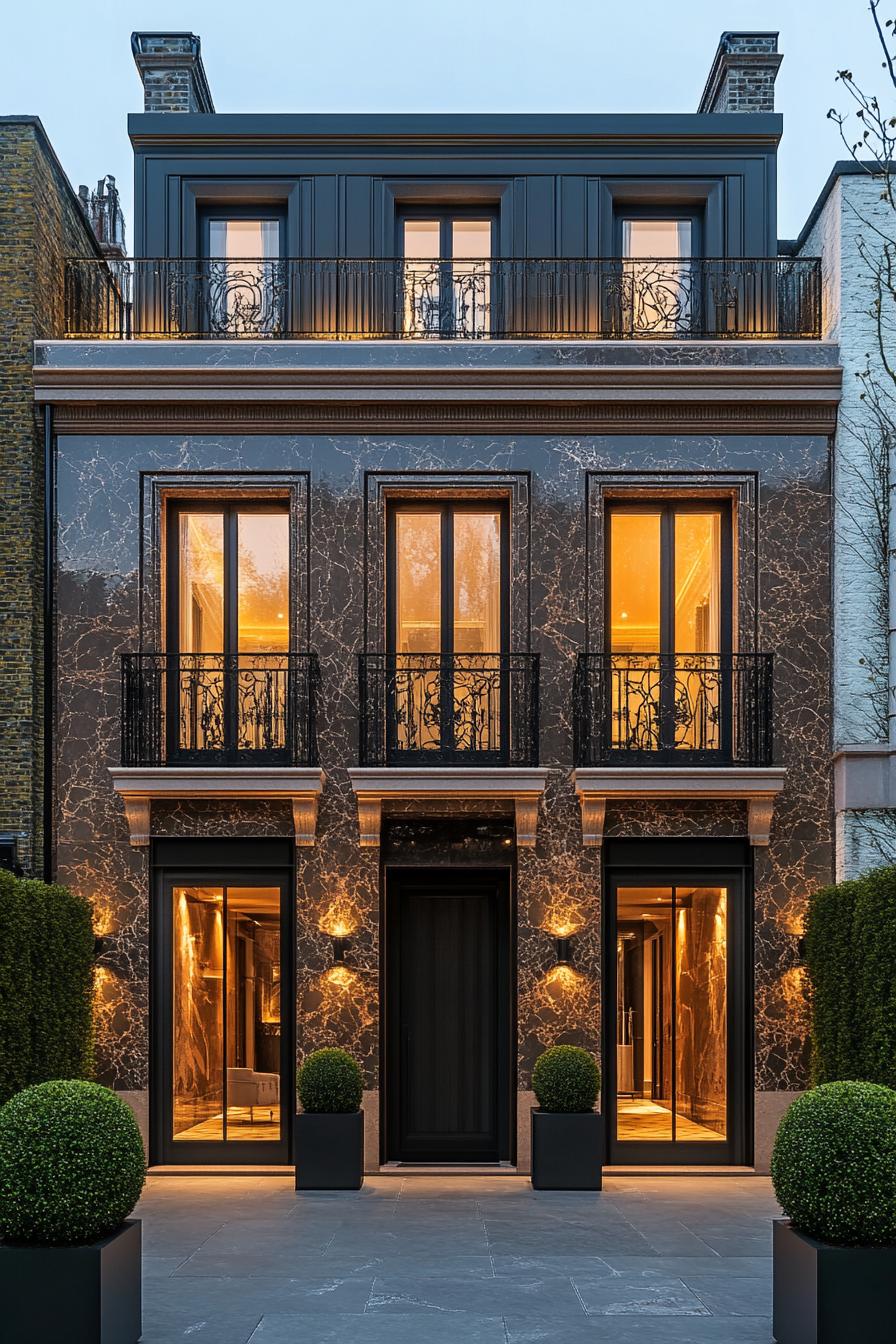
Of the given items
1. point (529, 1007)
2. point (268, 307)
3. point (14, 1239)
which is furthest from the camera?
point (268, 307)

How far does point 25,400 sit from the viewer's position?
15234 mm

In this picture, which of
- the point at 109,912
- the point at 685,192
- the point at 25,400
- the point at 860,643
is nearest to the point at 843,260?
the point at 685,192

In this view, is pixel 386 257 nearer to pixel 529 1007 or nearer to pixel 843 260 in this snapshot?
pixel 843 260

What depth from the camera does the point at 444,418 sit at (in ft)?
50.6

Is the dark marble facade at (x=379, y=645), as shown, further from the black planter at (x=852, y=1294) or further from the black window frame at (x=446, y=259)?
the black planter at (x=852, y=1294)

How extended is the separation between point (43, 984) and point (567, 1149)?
5.31 meters

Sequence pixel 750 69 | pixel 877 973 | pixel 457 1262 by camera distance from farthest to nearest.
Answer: pixel 750 69, pixel 877 973, pixel 457 1262

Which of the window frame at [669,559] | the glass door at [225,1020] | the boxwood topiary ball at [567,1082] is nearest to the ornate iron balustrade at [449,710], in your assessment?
the window frame at [669,559]

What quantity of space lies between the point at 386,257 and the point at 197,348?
100 inches

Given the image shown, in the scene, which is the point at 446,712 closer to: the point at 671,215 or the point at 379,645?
the point at 379,645

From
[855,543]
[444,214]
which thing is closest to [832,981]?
[855,543]

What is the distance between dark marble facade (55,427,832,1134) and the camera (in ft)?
49.1

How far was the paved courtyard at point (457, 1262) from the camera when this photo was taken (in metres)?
9.15

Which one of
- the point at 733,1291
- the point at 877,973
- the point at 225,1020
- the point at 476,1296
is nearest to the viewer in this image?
the point at 476,1296
